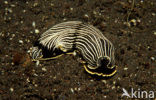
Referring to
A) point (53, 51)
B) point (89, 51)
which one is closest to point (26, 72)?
point (53, 51)

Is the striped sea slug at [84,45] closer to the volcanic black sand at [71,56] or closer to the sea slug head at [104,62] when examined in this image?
the sea slug head at [104,62]

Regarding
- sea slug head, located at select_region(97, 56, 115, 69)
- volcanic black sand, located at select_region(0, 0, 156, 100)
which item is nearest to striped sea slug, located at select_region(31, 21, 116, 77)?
sea slug head, located at select_region(97, 56, 115, 69)

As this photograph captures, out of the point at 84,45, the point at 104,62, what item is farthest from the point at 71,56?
the point at 104,62

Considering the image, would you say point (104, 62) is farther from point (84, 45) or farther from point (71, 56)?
point (71, 56)

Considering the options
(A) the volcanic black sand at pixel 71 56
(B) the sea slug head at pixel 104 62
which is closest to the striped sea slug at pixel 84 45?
(B) the sea slug head at pixel 104 62

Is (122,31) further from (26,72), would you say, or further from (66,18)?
(26,72)
